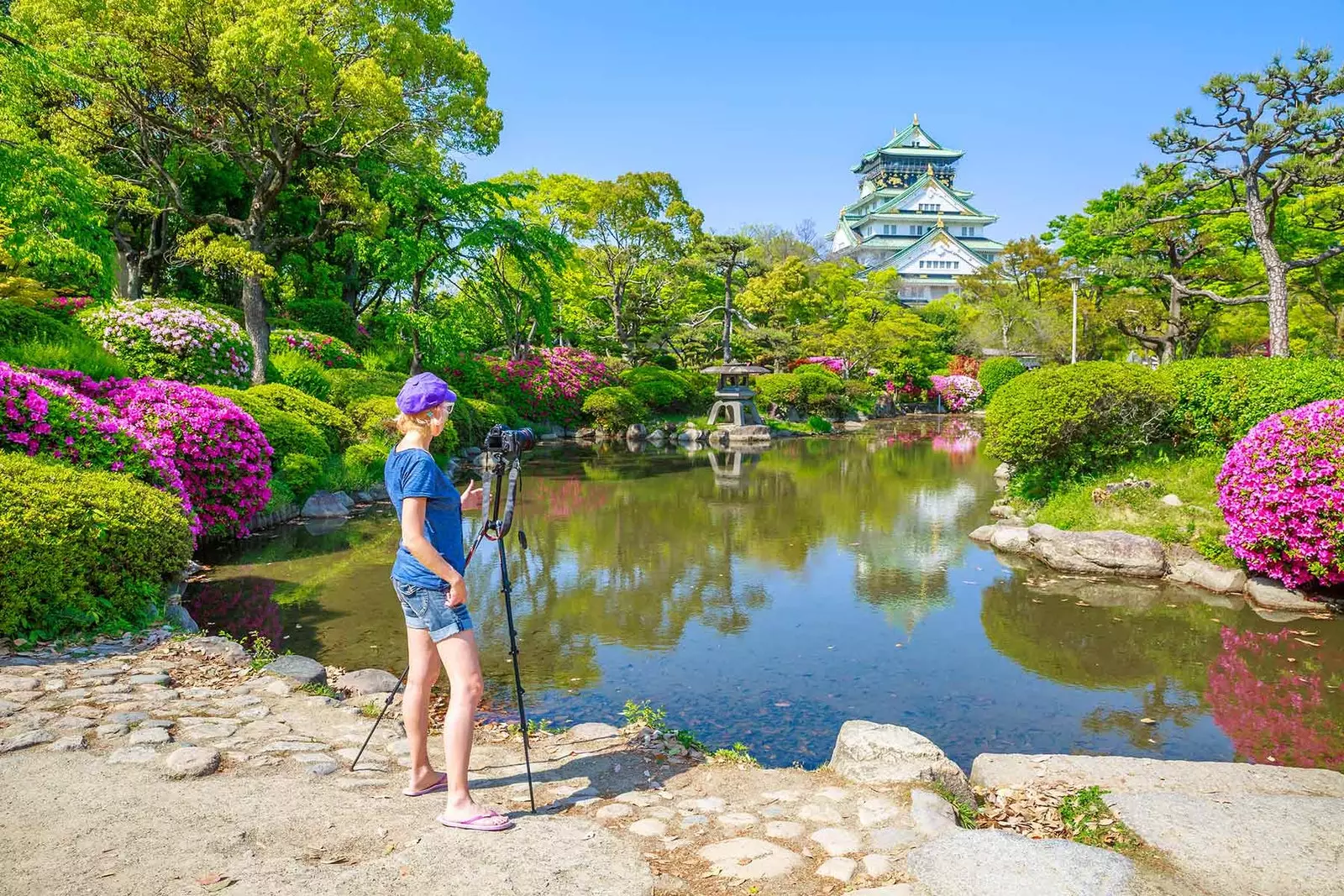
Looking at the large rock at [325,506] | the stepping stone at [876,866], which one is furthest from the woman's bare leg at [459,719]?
the large rock at [325,506]

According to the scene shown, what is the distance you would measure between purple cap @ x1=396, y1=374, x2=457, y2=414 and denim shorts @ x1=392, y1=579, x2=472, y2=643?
2.11 ft

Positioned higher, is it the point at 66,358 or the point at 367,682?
the point at 66,358

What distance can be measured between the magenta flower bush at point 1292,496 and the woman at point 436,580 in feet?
22.9

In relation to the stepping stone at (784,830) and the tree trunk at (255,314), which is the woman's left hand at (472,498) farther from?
the tree trunk at (255,314)

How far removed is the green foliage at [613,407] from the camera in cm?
2527

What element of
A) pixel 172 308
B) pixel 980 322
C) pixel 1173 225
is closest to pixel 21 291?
pixel 172 308

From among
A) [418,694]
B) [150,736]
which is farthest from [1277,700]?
[150,736]

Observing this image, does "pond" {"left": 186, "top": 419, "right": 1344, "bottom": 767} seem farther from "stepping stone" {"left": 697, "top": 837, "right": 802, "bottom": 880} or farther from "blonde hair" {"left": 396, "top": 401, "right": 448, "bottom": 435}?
"blonde hair" {"left": 396, "top": 401, "right": 448, "bottom": 435}

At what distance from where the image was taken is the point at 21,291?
11.2 metres

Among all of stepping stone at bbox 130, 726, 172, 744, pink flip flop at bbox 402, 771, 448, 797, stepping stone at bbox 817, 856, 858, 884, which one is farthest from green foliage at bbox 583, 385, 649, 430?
stepping stone at bbox 817, 856, 858, 884

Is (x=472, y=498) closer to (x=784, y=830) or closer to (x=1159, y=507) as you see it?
(x=784, y=830)

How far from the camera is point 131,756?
3.57 metres

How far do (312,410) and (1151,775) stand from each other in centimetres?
1149

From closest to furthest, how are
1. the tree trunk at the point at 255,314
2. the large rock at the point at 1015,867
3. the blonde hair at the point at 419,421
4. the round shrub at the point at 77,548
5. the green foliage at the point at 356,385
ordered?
the large rock at the point at 1015,867
the blonde hair at the point at 419,421
the round shrub at the point at 77,548
the tree trunk at the point at 255,314
the green foliage at the point at 356,385
